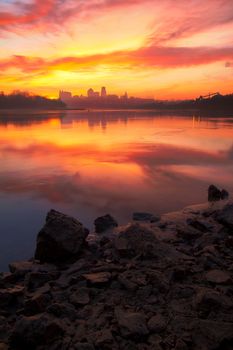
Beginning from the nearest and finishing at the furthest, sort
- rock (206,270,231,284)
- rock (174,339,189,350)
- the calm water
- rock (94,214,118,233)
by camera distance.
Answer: rock (174,339,189,350), rock (206,270,231,284), rock (94,214,118,233), the calm water

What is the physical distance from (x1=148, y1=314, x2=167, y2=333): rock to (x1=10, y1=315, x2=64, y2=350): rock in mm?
1027

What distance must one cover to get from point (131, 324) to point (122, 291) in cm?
88

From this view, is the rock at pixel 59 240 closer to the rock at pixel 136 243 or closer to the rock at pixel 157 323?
the rock at pixel 136 243

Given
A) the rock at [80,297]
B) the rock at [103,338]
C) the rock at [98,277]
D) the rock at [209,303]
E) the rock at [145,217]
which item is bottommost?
the rock at [145,217]

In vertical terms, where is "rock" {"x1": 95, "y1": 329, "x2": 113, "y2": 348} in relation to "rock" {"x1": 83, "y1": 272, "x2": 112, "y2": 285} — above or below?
above

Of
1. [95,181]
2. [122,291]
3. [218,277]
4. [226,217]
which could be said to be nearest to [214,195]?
[226,217]

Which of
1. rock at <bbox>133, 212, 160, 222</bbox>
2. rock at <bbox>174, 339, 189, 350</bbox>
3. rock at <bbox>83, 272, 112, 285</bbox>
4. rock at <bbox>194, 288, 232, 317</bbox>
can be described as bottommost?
rock at <bbox>133, 212, 160, 222</bbox>

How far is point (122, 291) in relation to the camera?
15.8 feet

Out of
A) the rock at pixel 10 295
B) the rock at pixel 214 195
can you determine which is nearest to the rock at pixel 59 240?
the rock at pixel 10 295

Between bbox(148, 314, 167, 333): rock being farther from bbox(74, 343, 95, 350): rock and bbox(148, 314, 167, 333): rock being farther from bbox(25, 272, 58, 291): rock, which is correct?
bbox(25, 272, 58, 291): rock

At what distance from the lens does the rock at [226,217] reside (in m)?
7.46

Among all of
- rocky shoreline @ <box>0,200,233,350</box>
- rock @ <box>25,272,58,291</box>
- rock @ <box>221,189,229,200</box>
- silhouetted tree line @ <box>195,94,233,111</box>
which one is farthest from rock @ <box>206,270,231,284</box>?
silhouetted tree line @ <box>195,94,233,111</box>

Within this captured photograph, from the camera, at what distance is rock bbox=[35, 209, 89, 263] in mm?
6168

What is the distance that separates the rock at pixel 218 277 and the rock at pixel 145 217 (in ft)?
10.1
